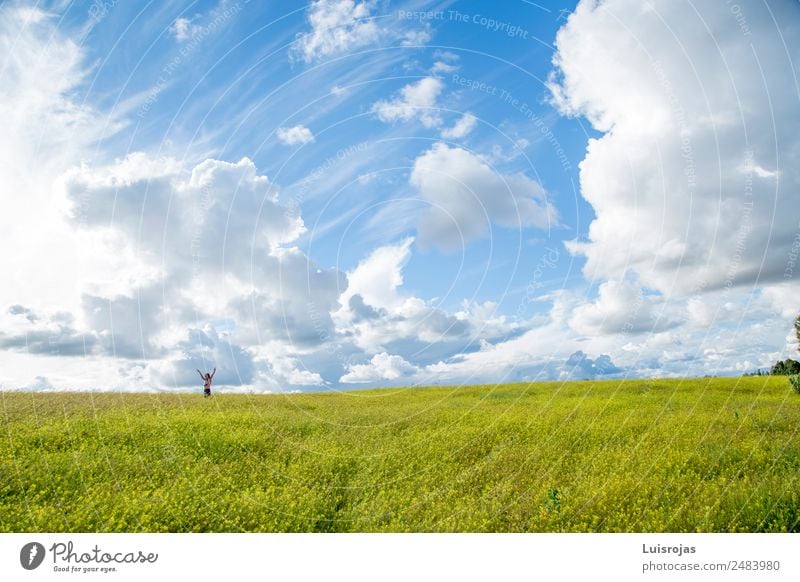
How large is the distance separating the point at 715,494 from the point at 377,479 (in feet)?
27.3

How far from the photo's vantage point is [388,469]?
15.6 metres

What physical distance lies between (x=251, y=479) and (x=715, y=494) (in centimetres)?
1136

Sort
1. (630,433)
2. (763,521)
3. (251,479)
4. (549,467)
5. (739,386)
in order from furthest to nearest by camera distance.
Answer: (739,386), (630,433), (549,467), (251,479), (763,521)

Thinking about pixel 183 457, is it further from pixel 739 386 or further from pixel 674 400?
pixel 739 386

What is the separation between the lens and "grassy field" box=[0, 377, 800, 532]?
38.3ft

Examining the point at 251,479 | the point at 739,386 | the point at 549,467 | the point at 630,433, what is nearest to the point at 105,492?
the point at 251,479

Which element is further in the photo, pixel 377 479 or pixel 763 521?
pixel 377 479

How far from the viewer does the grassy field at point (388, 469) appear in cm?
1169
